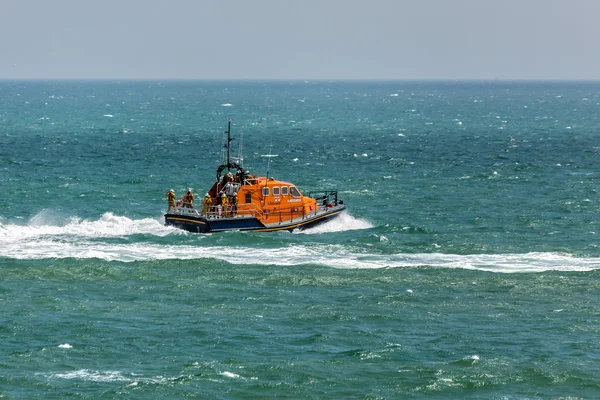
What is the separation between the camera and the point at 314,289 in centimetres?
4688

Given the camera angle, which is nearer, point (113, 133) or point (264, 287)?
point (264, 287)

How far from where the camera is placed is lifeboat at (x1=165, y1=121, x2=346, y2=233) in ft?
193

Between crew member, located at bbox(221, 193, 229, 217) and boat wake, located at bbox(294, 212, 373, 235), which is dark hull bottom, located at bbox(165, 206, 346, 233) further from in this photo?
boat wake, located at bbox(294, 212, 373, 235)

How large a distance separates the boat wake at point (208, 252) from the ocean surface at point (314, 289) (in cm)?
15

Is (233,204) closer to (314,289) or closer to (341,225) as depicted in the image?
(341,225)

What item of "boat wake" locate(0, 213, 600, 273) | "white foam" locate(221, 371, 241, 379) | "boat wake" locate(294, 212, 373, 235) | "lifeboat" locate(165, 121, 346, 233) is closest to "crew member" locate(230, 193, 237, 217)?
"lifeboat" locate(165, 121, 346, 233)

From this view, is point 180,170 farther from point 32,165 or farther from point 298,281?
point 298,281

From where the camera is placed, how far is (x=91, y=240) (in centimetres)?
5731

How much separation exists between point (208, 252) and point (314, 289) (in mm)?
9021

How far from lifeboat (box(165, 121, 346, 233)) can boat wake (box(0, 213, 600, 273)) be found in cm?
89

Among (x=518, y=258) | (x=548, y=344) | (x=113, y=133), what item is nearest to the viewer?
(x=548, y=344)

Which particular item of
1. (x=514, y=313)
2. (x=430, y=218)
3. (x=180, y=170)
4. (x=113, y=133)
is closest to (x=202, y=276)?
(x=514, y=313)

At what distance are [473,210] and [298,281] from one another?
77.5 feet

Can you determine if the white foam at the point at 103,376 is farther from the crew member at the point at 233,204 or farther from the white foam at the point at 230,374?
the crew member at the point at 233,204
